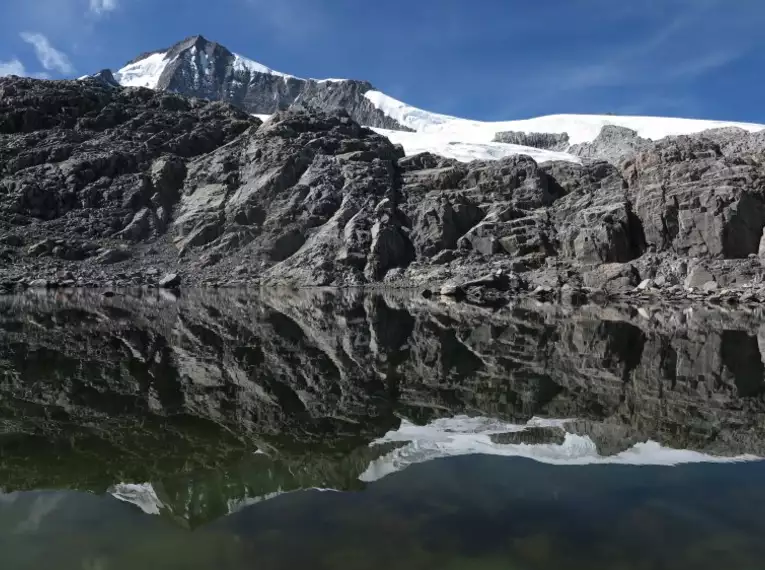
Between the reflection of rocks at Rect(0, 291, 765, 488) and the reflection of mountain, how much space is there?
5 cm

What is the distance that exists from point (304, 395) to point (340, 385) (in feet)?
4.35

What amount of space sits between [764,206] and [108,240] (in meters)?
78.9

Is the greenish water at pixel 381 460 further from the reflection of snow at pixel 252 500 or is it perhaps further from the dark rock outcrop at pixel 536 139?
the dark rock outcrop at pixel 536 139

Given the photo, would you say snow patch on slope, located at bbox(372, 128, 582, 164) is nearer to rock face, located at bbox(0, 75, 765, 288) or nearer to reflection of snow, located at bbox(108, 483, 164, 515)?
rock face, located at bbox(0, 75, 765, 288)

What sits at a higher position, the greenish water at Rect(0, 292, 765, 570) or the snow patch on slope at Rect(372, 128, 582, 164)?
the snow patch on slope at Rect(372, 128, 582, 164)

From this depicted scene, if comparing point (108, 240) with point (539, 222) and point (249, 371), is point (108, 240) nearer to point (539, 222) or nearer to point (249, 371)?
point (539, 222)

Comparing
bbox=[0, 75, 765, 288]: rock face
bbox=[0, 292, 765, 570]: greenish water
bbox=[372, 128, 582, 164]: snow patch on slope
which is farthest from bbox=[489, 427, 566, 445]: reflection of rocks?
bbox=[372, 128, 582, 164]: snow patch on slope

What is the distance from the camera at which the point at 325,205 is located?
78938mm

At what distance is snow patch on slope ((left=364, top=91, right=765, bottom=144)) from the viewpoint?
144250 millimetres

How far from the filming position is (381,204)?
76.9 metres

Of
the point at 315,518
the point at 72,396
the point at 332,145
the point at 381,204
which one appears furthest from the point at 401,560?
the point at 332,145

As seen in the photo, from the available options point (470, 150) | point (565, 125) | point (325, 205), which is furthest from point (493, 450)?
point (565, 125)

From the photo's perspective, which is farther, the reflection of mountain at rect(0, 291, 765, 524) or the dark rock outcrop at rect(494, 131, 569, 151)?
the dark rock outcrop at rect(494, 131, 569, 151)

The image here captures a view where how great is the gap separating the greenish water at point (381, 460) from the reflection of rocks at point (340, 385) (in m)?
0.08
